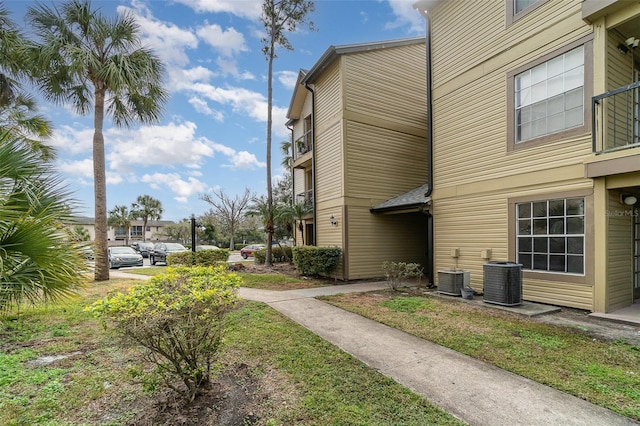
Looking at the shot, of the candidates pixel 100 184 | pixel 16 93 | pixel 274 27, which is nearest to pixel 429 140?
pixel 274 27

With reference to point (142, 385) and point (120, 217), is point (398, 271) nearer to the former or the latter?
point (142, 385)

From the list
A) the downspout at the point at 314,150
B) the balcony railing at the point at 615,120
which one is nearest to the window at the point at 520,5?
the balcony railing at the point at 615,120

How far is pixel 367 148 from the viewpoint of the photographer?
38.9ft

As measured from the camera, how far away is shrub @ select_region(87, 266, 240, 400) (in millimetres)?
2619

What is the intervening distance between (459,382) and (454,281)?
5.12 m

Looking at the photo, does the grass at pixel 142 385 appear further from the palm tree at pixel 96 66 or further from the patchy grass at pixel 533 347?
the palm tree at pixel 96 66

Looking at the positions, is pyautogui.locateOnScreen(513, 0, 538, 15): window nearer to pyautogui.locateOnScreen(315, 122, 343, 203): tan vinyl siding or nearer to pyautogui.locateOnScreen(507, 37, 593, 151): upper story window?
pyautogui.locateOnScreen(507, 37, 593, 151): upper story window

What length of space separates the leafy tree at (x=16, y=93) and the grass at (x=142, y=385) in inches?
255

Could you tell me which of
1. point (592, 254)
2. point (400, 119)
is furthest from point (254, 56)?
point (592, 254)

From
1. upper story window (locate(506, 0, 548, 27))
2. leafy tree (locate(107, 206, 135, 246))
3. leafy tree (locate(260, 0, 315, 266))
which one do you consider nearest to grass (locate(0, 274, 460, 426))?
upper story window (locate(506, 0, 548, 27))

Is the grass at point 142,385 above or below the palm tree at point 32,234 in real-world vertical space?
below

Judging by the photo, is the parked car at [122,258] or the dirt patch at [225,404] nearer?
the dirt patch at [225,404]

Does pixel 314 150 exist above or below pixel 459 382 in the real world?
above

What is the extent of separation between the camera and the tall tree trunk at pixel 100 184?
1125cm
